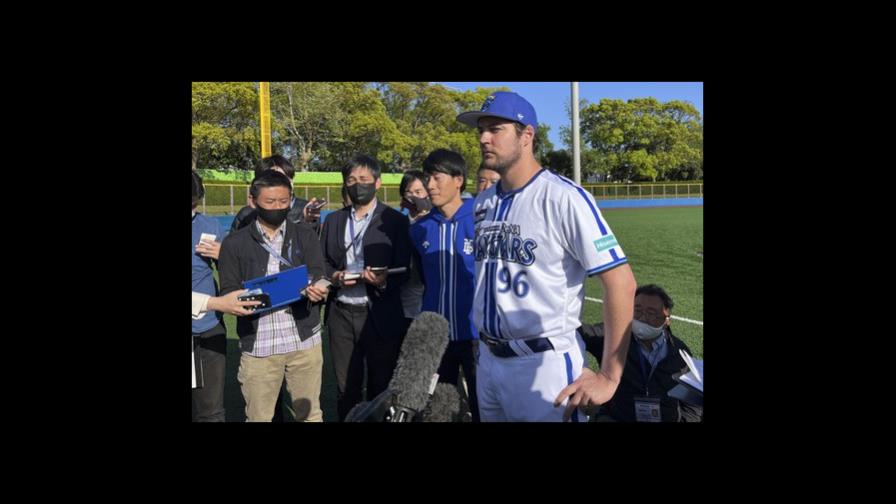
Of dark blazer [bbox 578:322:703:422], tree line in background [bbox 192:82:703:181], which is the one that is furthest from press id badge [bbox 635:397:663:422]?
tree line in background [bbox 192:82:703:181]

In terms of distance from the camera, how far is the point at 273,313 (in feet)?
12.3

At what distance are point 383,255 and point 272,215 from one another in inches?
36.1

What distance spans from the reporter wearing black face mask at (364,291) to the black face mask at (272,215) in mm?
599

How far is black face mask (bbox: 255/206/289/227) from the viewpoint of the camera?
3.79m

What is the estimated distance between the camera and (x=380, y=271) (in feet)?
13.5

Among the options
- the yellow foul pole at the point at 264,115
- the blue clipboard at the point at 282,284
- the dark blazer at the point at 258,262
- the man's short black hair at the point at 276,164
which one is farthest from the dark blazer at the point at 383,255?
the yellow foul pole at the point at 264,115

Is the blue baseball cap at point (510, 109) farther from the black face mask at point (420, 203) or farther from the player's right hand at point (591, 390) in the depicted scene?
the black face mask at point (420, 203)

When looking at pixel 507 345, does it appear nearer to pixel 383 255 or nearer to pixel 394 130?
pixel 383 255

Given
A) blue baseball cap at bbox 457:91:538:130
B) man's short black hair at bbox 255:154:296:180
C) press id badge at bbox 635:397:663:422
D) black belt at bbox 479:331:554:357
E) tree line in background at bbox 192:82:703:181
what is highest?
tree line in background at bbox 192:82:703:181

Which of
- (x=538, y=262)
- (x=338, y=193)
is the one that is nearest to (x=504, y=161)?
(x=538, y=262)

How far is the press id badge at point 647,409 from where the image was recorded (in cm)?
352

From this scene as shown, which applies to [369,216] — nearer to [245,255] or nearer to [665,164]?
[245,255]

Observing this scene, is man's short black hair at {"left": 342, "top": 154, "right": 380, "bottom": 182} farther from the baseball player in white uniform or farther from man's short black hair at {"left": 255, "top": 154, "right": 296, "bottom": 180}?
the baseball player in white uniform

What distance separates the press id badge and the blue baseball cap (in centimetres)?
200
